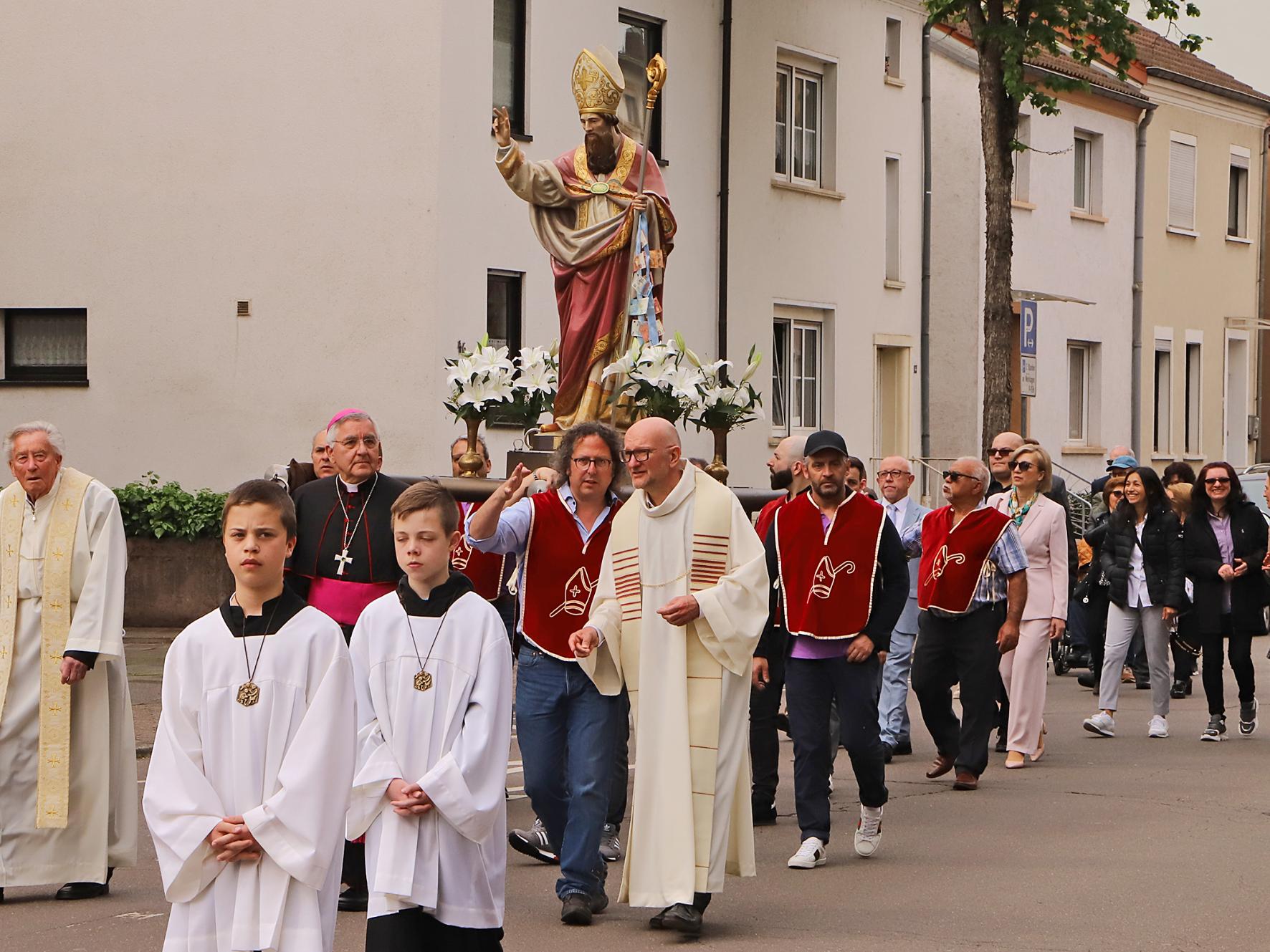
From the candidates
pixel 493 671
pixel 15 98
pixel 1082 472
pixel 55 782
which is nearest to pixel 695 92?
pixel 15 98

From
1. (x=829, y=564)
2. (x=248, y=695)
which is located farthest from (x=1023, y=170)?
A: (x=248, y=695)

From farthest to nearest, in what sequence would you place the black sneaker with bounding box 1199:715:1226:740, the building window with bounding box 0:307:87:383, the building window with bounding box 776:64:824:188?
the building window with bounding box 776:64:824:188, the building window with bounding box 0:307:87:383, the black sneaker with bounding box 1199:715:1226:740

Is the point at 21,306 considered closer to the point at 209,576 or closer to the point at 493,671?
the point at 209,576

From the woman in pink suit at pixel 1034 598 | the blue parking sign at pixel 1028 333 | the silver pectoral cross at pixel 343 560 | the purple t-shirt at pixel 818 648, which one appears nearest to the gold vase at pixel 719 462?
the woman in pink suit at pixel 1034 598

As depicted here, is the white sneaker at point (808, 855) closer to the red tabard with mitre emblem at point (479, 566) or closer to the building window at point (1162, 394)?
the red tabard with mitre emblem at point (479, 566)

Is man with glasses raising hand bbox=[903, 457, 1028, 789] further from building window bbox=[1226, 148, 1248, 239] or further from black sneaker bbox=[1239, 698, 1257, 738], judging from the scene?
building window bbox=[1226, 148, 1248, 239]

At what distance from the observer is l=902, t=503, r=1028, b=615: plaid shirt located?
12.2m

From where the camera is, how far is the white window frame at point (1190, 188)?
38844mm

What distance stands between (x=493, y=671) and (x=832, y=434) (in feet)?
13.3

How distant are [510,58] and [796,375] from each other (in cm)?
754

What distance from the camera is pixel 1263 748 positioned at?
13.9 m

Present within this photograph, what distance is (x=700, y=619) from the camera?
8070 millimetres

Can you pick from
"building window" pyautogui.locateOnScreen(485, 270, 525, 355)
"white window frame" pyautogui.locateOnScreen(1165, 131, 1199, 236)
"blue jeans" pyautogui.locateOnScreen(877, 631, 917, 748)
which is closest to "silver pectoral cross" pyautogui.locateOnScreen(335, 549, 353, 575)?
"blue jeans" pyautogui.locateOnScreen(877, 631, 917, 748)

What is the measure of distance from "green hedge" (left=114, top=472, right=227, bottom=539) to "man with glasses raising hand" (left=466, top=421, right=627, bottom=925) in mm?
12612
